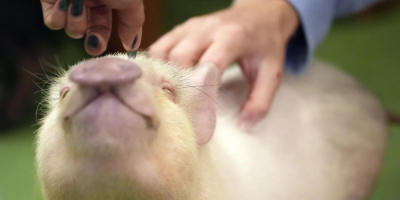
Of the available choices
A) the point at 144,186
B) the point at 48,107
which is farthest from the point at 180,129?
the point at 48,107

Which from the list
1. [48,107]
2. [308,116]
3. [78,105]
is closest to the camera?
[78,105]

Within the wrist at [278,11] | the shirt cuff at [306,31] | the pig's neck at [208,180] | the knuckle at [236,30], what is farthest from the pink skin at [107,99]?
the shirt cuff at [306,31]

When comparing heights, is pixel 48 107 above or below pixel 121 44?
below

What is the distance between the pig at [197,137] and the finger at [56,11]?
0.07 m

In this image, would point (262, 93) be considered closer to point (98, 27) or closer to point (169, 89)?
point (169, 89)

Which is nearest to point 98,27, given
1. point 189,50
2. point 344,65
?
point 189,50

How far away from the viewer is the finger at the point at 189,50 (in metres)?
0.94

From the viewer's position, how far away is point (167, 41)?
38.7 inches

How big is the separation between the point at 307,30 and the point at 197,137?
2.04 ft

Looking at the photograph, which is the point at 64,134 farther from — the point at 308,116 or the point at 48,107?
the point at 308,116

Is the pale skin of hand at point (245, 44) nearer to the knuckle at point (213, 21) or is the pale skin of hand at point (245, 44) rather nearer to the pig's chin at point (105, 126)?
the knuckle at point (213, 21)

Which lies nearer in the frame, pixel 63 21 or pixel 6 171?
pixel 63 21

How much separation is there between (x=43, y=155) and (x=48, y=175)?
0.10ft

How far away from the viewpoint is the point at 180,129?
583mm
